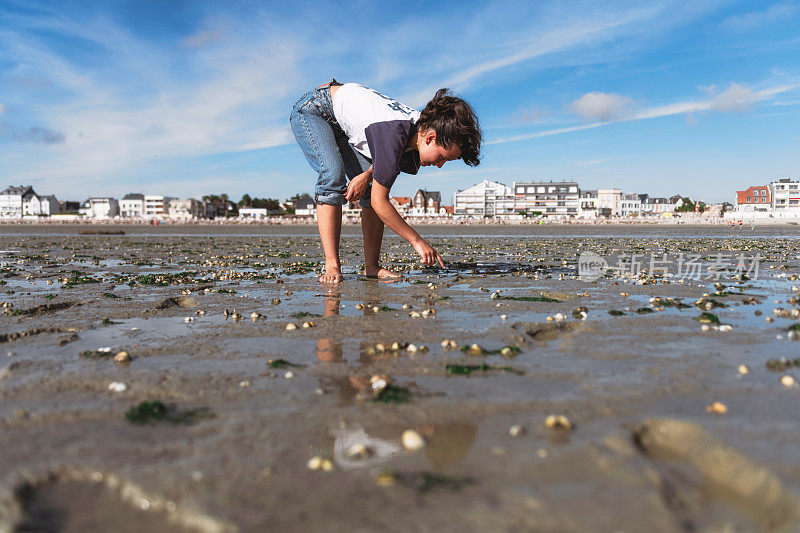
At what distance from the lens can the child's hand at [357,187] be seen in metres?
6.17

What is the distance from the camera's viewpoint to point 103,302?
17.1ft

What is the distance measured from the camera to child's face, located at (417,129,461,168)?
5.45 metres

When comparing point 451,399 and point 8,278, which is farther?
point 8,278

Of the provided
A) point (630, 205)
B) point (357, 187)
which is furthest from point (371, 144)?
point (630, 205)

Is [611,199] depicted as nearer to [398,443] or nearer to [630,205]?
[630,205]

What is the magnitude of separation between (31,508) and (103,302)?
14.0ft

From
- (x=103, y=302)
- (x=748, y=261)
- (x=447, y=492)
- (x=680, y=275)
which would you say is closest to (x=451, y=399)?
(x=447, y=492)

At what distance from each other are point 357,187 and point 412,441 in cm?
470

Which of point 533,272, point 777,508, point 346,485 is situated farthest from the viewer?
point 533,272

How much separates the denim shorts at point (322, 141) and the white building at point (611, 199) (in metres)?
192

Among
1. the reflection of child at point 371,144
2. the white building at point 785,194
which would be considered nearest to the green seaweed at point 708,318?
the reflection of child at point 371,144

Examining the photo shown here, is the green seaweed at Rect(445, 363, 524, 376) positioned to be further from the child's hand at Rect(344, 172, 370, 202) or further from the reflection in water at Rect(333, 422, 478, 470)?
the child's hand at Rect(344, 172, 370, 202)

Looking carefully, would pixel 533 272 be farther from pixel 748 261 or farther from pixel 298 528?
pixel 298 528

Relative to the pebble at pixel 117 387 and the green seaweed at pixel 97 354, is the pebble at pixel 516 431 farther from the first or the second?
the green seaweed at pixel 97 354
